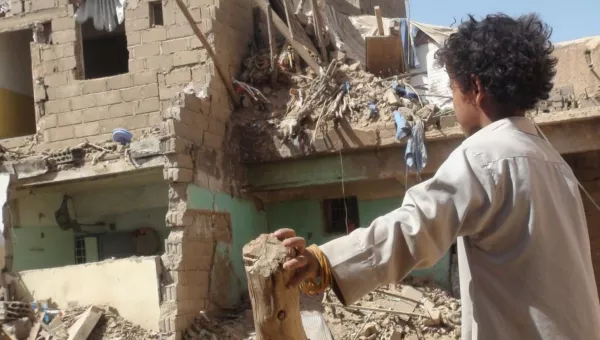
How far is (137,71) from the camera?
11.8 metres

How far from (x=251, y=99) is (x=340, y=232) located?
2555 millimetres

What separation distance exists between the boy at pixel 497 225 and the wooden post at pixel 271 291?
0.07 metres

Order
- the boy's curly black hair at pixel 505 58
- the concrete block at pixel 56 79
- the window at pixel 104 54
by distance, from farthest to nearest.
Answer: the window at pixel 104 54
the concrete block at pixel 56 79
the boy's curly black hair at pixel 505 58

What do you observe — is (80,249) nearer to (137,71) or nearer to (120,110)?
(120,110)

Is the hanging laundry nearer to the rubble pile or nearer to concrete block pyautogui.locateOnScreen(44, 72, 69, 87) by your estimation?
concrete block pyautogui.locateOnScreen(44, 72, 69, 87)

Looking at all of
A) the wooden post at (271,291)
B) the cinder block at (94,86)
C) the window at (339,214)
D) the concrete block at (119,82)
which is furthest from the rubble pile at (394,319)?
the wooden post at (271,291)

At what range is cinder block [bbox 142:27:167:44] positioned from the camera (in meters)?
11.6

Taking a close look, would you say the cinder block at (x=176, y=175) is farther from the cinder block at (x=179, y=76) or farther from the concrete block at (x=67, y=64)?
the concrete block at (x=67, y=64)

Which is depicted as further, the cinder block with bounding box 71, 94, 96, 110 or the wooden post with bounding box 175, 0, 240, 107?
the cinder block with bounding box 71, 94, 96, 110

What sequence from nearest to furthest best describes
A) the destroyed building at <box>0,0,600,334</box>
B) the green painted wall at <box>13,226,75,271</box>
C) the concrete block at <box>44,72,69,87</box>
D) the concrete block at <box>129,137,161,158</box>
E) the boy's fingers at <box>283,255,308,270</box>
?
the boy's fingers at <box>283,255,308,270</box>, the destroyed building at <box>0,0,600,334</box>, the concrete block at <box>129,137,161,158</box>, the concrete block at <box>44,72,69,87</box>, the green painted wall at <box>13,226,75,271</box>

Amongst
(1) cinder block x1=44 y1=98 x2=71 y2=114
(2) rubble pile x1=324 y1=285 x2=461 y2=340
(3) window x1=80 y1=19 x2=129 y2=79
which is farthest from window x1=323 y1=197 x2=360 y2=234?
(3) window x1=80 y1=19 x2=129 y2=79

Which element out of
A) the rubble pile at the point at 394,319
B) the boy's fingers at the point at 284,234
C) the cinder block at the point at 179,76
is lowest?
the rubble pile at the point at 394,319

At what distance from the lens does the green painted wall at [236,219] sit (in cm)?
1004

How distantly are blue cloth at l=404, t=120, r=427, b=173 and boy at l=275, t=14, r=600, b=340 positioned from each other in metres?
7.82
